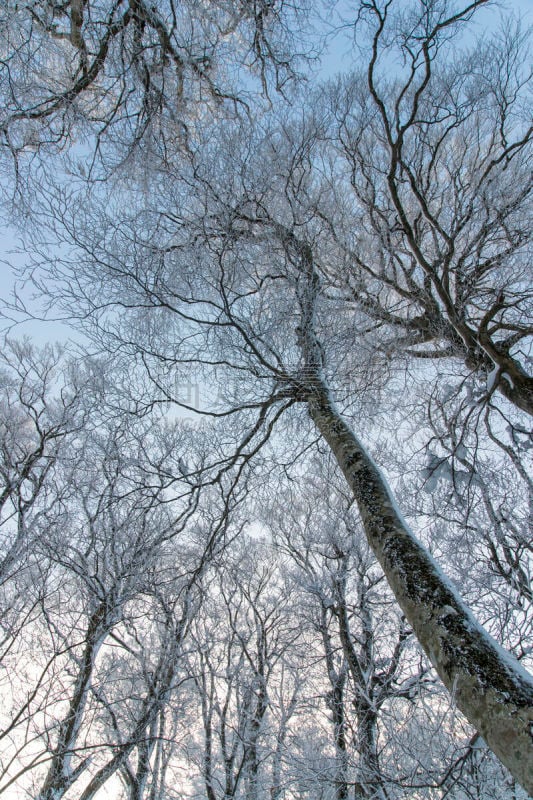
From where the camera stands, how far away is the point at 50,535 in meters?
5.63

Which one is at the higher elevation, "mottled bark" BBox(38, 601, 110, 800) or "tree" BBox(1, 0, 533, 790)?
"tree" BBox(1, 0, 533, 790)

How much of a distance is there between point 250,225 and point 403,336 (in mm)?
2094

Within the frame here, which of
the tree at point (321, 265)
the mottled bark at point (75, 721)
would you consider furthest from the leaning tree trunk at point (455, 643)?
the mottled bark at point (75, 721)

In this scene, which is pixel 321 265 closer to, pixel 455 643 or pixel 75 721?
pixel 455 643

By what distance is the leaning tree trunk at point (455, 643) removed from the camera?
112 centimetres

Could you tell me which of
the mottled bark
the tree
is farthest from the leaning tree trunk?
the mottled bark

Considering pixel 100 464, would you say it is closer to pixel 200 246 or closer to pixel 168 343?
pixel 168 343

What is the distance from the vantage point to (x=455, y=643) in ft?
4.60

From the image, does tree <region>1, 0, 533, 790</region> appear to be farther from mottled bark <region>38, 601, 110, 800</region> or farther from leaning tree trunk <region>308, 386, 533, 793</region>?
mottled bark <region>38, 601, 110, 800</region>

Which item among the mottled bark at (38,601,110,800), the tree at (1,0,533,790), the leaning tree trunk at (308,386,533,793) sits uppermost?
the tree at (1,0,533,790)

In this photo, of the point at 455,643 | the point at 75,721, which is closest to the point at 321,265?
the point at 455,643

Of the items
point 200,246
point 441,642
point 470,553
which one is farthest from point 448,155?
point 441,642

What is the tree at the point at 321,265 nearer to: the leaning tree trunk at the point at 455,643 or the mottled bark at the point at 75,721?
the leaning tree trunk at the point at 455,643

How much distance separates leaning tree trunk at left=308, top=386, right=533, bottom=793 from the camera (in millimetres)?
1121
